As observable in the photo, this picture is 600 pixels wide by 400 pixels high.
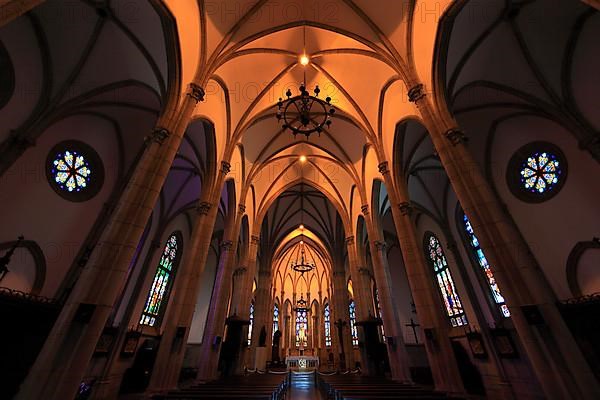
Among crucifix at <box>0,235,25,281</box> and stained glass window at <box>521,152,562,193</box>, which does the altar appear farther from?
stained glass window at <box>521,152,562,193</box>

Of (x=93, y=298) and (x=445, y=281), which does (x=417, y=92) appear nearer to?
(x=93, y=298)

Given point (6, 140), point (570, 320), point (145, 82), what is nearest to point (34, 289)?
point (6, 140)

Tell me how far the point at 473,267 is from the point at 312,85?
535 inches

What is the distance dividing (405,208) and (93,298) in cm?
1010

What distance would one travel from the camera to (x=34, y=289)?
31.7 feet

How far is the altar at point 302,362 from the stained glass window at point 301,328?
187 inches

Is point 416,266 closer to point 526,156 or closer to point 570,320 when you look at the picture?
point 570,320

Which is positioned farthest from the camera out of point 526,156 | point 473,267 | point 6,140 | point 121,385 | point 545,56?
point 473,267

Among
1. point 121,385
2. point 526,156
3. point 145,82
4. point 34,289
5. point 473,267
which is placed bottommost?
point 121,385

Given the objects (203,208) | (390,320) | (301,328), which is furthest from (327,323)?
(203,208)

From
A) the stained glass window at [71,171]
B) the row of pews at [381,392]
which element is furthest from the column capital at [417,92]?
the stained glass window at [71,171]

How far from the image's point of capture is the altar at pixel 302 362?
89.0 feet

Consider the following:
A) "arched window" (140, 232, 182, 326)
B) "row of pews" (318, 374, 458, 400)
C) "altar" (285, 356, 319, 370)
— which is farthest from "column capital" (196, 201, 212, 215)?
"altar" (285, 356, 319, 370)

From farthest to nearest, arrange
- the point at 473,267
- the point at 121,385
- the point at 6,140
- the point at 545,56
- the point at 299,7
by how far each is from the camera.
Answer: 1. the point at 473,267
2. the point at 121,385
3. the point at 299,7
4. the point at 545,56
5. the point at 6,140
